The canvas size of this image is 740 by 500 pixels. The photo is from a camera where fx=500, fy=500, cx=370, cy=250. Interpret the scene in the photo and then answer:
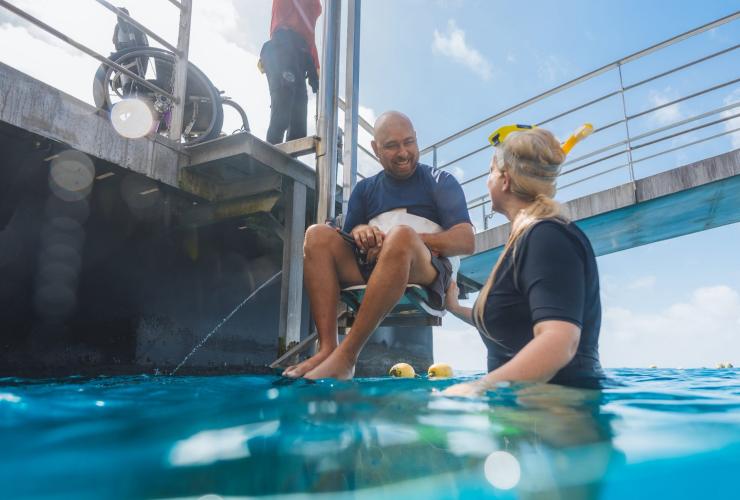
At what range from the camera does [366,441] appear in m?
0.71

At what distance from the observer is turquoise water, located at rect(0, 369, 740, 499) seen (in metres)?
0.56

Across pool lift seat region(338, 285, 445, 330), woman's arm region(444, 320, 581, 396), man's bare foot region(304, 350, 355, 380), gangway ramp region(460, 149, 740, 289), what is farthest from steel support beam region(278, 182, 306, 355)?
gangway ramp region(460, 149, 740, 289)

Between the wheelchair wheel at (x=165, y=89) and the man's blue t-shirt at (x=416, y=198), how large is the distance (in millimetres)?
1824

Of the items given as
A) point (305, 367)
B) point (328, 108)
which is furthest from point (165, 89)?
point (305, 367)

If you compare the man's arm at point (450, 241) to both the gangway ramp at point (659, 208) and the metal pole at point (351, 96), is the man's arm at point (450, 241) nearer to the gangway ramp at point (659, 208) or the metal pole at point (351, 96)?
the metal pole at point (351, 96)

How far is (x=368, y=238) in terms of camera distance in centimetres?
203

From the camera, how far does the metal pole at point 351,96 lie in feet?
10.5

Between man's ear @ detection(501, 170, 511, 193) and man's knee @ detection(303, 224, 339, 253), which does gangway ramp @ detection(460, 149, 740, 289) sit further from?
man's ear @ detection(501, 170, 511, 193)

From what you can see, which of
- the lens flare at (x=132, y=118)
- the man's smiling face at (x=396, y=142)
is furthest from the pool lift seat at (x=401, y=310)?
the lens flare at (x=132, y=118)

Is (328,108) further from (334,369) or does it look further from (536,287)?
(536,287)

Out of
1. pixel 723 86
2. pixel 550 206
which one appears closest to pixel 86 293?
pixel 550 206

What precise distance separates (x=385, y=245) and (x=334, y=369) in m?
0.50

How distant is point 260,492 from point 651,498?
1.44 ft

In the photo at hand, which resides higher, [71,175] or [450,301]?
[71,175]
